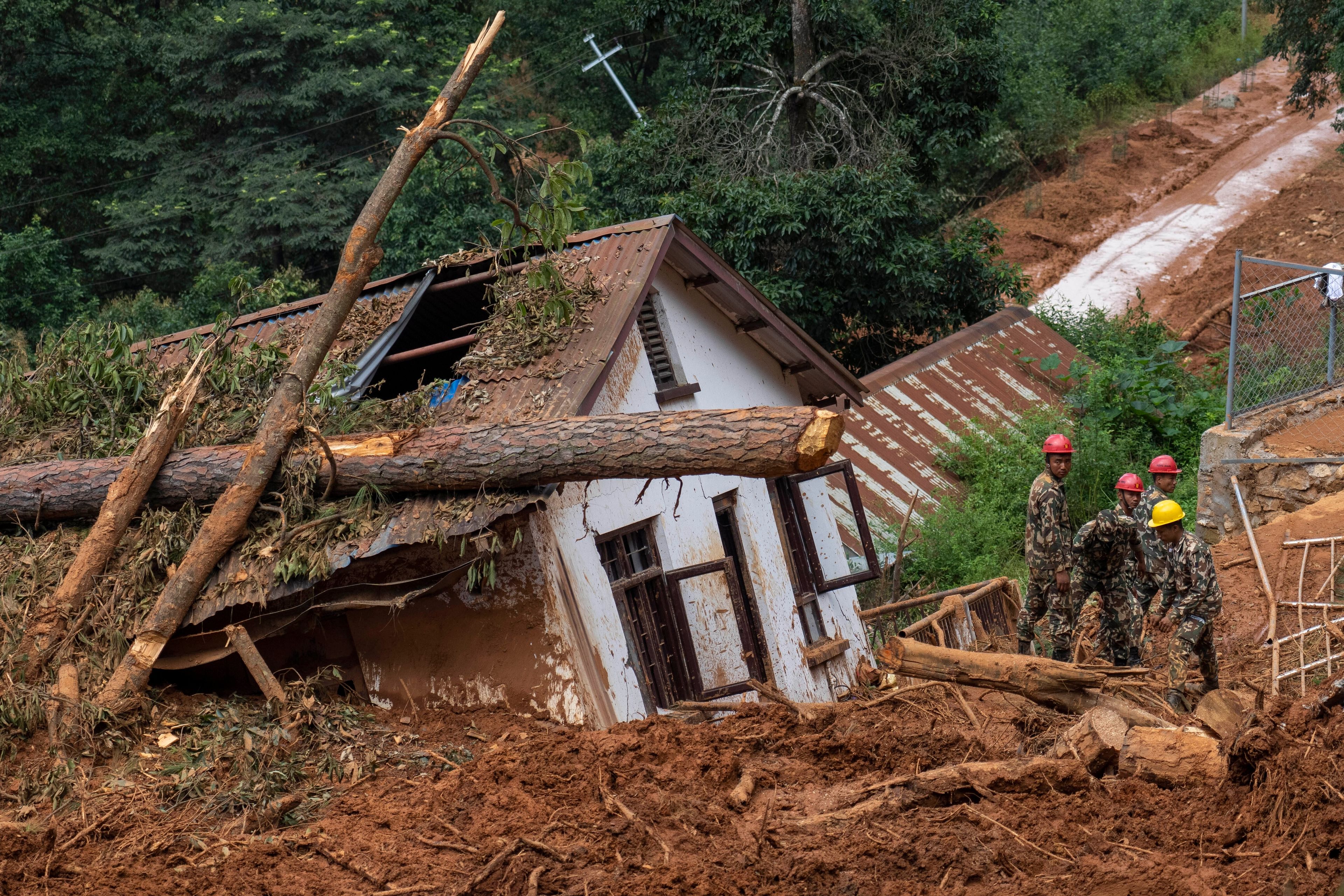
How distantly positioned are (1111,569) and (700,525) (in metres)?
3.37

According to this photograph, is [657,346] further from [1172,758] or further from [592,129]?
[592,129]

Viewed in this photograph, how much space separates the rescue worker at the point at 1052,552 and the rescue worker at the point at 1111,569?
0.51ft

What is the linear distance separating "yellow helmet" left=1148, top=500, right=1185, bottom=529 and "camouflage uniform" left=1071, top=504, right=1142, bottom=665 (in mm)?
493

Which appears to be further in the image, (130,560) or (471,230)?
(471,230)

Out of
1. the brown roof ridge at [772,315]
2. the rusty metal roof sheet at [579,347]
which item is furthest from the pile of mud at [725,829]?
the brown roof ridge at [772,315]

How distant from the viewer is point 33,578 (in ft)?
28.5

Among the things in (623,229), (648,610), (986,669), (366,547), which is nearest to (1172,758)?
(986,669)

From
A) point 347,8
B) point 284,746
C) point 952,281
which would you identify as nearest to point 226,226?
point 347,8

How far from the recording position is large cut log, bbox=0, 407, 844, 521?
23.1ft

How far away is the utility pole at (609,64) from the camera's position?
2739cm

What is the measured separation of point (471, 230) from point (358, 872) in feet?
60.6

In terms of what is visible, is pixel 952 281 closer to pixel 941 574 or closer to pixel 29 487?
pixel 941 574

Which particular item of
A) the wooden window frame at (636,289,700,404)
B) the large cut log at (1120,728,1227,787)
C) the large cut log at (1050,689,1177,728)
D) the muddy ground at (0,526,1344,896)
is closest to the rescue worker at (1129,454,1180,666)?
the large cut log at (1050,689,1177,728)

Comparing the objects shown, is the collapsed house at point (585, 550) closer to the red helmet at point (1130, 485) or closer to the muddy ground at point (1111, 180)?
the red helmet at point (1130, 485)
